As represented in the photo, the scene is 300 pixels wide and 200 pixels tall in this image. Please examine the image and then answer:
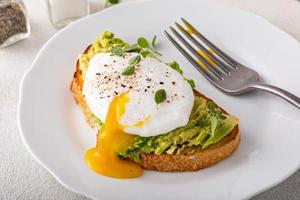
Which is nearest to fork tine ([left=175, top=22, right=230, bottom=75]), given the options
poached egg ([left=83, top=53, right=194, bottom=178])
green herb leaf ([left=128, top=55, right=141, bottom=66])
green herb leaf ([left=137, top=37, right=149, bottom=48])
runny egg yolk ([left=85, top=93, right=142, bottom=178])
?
green herb leaf ([left=137, top=37, right=149, bottom=48])

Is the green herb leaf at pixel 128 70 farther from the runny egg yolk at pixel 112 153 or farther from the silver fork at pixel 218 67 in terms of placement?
the silver fork at pixel 218 67

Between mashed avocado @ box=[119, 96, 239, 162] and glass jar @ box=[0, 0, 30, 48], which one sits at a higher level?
mashed avocado @ box=[119, 96, 239, 162]

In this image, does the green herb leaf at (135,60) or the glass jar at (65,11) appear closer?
the green herb leaf at (135,60)

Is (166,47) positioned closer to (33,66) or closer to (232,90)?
(232,90)

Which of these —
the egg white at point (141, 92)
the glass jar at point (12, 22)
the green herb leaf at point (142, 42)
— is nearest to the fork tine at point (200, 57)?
the green herb leaf at point (142, 42)

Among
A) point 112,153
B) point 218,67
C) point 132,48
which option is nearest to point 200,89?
point 218,67

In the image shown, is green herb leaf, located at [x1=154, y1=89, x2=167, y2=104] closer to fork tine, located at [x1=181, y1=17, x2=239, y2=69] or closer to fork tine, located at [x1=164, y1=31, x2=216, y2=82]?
fork tine, located at [x1=164, y1=31, x2=216, y2=82]
